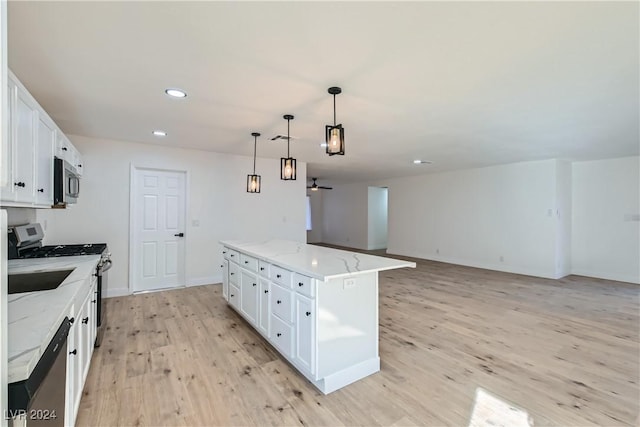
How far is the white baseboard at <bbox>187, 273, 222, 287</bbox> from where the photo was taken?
5.09 meters

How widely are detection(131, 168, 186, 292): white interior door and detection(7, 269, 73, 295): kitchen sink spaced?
7.80 feet

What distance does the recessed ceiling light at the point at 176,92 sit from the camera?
2.61 m

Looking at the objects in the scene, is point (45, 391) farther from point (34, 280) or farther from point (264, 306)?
point (264, 306)

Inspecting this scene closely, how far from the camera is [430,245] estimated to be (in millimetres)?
8094

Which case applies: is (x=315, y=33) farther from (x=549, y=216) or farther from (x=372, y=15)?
(x=549, y=216)

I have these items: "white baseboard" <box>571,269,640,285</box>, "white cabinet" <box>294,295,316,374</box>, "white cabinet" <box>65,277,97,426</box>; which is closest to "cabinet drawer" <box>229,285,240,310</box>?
"white cabinet" <box>294,295,316,374</box>

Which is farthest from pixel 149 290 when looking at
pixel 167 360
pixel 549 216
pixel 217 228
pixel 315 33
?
pixel 549 216

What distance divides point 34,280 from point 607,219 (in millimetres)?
8430

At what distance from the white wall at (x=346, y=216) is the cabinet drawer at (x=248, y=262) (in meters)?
6.91

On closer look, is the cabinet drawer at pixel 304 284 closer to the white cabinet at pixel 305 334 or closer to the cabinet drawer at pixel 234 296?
the white cabinet at pixel 305 334

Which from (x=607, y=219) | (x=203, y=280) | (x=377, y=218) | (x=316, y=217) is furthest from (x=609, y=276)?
(x=316, y=217)

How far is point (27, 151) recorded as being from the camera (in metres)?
2.01

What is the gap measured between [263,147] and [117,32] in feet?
10.2

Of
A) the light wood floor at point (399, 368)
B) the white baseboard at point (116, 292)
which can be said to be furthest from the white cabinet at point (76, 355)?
the white baseboard at point (116, 292)
